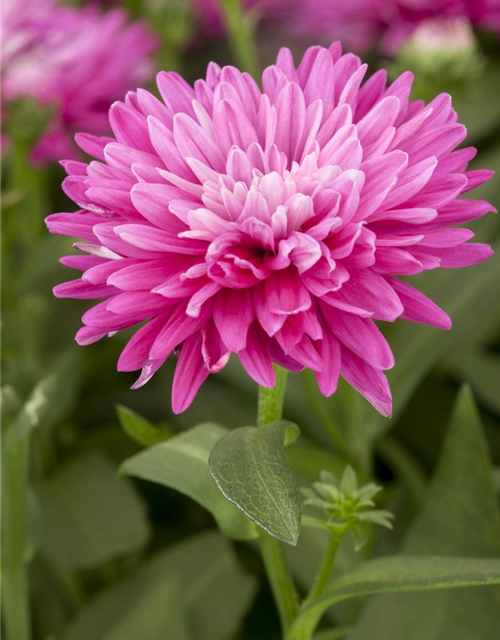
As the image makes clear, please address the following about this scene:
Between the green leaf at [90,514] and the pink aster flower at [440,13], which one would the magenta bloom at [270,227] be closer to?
the green leaf at [90,514]

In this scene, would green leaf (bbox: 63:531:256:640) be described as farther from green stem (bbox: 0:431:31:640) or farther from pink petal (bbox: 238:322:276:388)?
pink petal (bbox: 238:322:276:388)

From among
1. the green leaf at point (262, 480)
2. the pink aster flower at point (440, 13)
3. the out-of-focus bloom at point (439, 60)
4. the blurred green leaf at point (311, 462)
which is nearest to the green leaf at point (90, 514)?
the blurred green leaf at point (311, 462)

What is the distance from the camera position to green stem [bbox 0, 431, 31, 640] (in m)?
0.42

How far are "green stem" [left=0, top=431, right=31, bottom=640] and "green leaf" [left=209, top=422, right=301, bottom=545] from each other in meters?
0.14

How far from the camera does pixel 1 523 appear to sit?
0.44 meters

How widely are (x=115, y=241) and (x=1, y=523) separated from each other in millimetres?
209

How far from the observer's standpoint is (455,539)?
1.51 ft

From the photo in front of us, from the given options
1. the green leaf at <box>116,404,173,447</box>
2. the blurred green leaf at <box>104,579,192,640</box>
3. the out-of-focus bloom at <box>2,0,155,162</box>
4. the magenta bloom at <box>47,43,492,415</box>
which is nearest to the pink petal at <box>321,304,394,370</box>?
Answer: the magenta bloom at <box>47,43,492,415</box>

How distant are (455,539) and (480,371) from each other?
0.63ft

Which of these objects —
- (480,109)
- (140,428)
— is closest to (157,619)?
(140,428)

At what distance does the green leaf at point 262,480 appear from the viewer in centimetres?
30

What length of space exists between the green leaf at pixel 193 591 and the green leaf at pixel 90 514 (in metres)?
0.02

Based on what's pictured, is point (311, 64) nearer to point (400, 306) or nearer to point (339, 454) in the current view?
point (400, 306)

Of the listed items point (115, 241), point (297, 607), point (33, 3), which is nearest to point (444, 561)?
point (297, 607)
